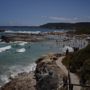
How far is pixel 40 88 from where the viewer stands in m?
19.0

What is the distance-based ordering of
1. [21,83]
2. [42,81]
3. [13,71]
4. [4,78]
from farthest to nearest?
[13,71], [4,78], [21,83], [42,81]

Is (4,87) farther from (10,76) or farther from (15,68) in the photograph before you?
(15,68)

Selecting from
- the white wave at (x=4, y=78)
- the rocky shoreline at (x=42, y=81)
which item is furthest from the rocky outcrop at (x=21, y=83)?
the white wave at (x=4, y=78)

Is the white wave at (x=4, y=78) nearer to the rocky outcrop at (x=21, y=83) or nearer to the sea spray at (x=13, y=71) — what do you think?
the sea spray at (x=13, y=71)

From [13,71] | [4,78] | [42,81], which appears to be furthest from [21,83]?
[42,81]

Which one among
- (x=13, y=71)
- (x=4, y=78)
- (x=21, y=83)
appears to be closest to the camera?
(x=21, y=83)

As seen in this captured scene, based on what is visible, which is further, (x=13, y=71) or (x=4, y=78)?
(x=13, y=71)

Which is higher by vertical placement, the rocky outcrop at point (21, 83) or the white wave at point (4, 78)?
the rocky outcrop at point (21, 83)

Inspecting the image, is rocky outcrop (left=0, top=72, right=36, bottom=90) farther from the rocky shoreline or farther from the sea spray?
the sea spray

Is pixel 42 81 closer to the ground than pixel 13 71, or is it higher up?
higher up

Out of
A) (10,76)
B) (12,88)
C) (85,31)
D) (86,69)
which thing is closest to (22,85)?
(12,88)

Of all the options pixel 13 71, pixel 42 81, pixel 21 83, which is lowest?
pixel 13 71

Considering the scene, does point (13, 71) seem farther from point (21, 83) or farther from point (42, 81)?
point (42, 81)

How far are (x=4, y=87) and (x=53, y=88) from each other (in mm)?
10784
